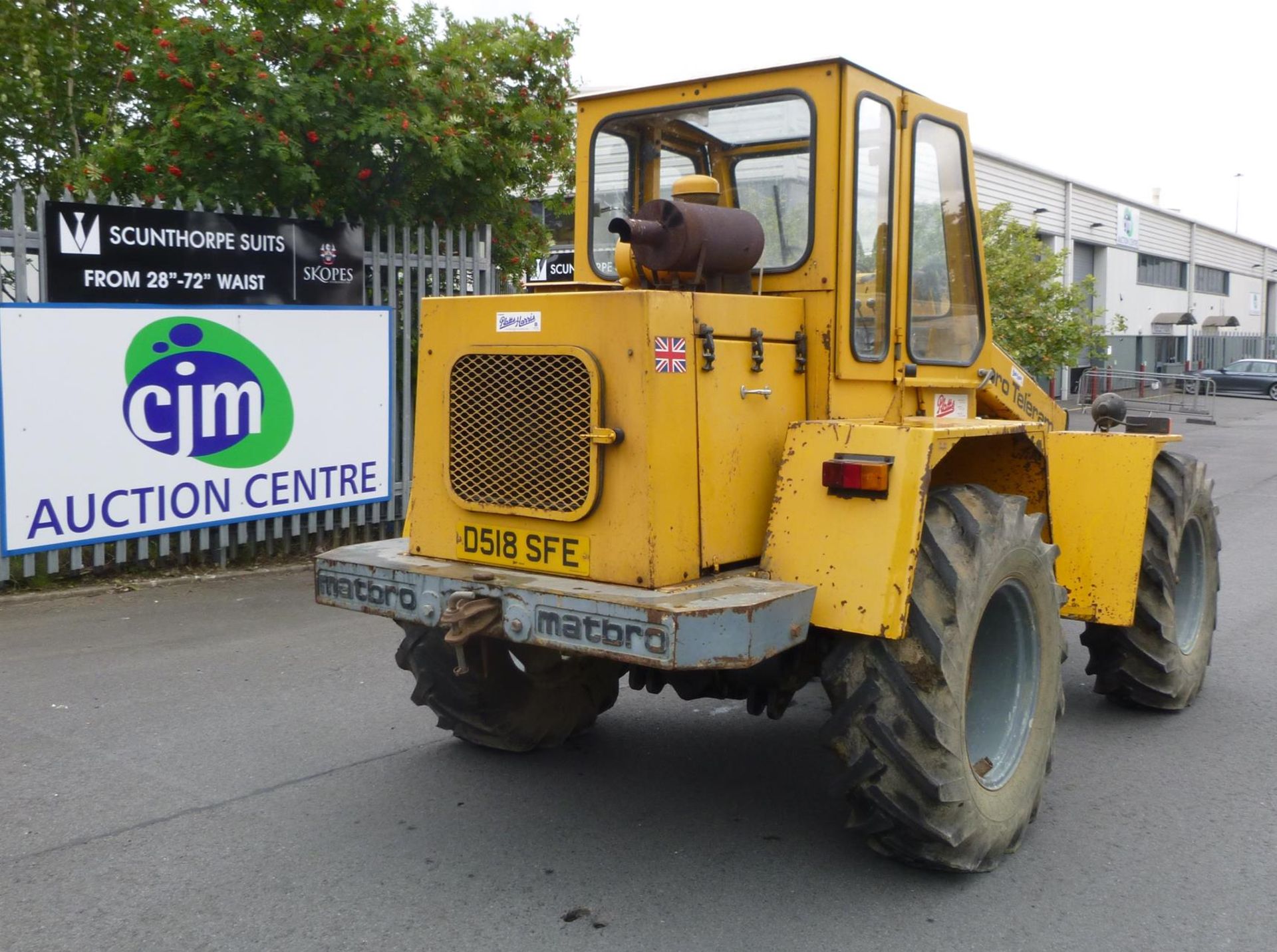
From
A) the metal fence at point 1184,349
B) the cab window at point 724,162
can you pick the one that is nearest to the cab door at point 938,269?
the cab window at point 724,162

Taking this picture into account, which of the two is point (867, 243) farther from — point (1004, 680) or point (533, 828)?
point (533, 828)

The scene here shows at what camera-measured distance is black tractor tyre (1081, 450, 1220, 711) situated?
5.74 m

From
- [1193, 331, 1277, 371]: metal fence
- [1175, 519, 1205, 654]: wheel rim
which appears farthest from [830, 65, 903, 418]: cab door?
[1193, 331, 1277, 371]: metal fence

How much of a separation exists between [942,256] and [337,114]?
6.35m

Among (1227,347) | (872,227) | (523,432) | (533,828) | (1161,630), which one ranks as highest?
(1227,347)

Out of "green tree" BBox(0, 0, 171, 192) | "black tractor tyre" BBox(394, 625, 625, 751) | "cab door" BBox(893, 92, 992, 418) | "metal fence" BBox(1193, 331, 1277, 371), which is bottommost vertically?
"black tractor tyre" BBox(394, 625, 625, 751)

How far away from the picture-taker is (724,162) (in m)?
4.73

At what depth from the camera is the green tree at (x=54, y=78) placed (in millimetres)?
12508

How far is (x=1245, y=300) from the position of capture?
55531 millimetres

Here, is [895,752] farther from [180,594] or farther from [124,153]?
[124,153]

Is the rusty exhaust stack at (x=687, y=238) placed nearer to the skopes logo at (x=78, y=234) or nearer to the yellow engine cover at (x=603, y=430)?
the yellow engine cover at (x=603, y=430)

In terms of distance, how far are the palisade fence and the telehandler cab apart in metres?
4.13

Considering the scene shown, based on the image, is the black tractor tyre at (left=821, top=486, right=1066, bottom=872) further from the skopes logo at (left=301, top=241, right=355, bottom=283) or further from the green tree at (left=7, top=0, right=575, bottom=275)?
the green tree at (left=7, top=0, right=575, bottom=275)

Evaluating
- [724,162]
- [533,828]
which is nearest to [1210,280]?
[724,162]
